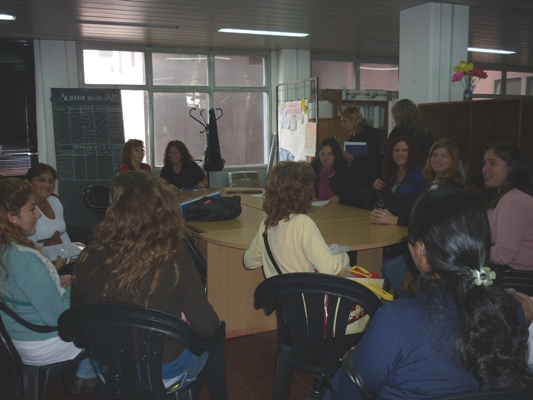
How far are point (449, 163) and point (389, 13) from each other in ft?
9.93

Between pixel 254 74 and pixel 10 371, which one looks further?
pixel 254 74

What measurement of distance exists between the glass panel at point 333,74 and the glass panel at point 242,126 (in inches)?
47.8

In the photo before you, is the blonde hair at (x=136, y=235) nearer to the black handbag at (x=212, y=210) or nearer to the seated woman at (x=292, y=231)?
the seated woman at (x=292, y=231)

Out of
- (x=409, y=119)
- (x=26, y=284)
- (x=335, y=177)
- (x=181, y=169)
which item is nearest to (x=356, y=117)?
(x=409, y=119)

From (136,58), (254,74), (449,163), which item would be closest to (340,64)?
(254,74)

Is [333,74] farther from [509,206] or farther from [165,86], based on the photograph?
[509,206]

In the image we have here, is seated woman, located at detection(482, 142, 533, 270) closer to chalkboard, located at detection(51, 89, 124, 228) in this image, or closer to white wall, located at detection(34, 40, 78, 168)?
chalkboard, located at detection(51, 89, 124, 228)

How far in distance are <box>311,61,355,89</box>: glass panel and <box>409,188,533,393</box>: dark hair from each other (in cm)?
860

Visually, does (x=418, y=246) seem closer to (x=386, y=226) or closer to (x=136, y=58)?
(x=386, y=226)

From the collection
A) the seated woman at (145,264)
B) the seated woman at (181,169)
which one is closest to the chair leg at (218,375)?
the seated woman at (145,264)

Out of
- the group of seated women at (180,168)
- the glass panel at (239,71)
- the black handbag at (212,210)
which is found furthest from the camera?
the glass panel at (239,71)

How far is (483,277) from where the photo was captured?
117 cm

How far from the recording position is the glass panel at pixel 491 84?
443 inches

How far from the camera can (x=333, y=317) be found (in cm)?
196
